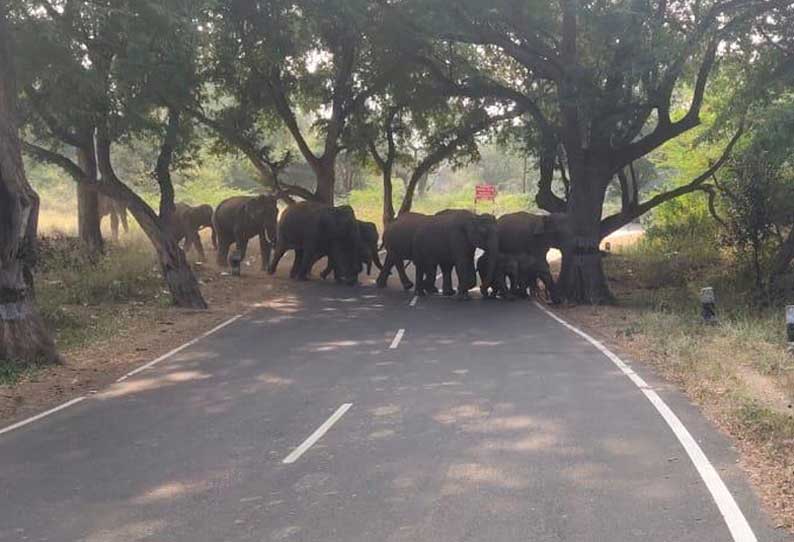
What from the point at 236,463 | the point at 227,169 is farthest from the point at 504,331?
the point at 227,169

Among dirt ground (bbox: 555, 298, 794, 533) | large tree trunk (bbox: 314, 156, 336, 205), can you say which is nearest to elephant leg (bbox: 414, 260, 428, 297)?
large tree trunk (bbox: 314, 156, 336, 205)

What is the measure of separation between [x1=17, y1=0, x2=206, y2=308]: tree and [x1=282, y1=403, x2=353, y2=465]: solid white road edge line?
24.9 ft

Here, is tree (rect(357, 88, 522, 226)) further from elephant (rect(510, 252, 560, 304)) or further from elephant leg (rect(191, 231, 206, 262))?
elephant leg (rect(191, 231, 206, 262))

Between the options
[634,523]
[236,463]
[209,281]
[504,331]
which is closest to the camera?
[634,523]

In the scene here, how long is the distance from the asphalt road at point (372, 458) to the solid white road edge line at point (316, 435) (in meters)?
0.03

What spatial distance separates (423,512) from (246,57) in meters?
20.5

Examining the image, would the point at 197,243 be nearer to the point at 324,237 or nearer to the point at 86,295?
the point at 324,237

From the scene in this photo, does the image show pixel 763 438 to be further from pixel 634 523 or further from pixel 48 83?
pixel 48 83

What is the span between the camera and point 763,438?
295 inches

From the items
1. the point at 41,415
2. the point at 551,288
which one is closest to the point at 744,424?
the point at 41,415

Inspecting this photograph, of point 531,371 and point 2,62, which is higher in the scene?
point 2,62

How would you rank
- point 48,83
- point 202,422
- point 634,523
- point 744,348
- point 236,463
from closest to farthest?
point 634,523
point 236,463
point 202,422
point 744,348
point 48,83

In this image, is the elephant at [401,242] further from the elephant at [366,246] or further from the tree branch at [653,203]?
the tree branch at [653,203]

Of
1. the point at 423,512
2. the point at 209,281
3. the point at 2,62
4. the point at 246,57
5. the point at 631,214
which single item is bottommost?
the point at 423,512
